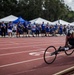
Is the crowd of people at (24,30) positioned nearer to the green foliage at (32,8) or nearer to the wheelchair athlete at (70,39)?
the wheelchair athlete at (70,39)

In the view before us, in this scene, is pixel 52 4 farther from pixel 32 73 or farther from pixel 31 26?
pixel 32 73

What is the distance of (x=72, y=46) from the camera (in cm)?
1086

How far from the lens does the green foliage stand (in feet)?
217

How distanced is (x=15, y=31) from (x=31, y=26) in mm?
3409

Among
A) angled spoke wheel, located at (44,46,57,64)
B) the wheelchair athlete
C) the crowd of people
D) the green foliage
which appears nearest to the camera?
angled spoke wheel, located at (44,46,57,64)

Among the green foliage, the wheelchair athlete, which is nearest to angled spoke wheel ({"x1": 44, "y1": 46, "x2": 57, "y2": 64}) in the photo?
the wheelchair athlete

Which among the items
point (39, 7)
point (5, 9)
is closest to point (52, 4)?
point (39, 7)

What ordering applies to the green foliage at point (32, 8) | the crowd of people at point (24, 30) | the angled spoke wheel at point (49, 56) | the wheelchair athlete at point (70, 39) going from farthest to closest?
the green foliage at point (32, 8)
the crowd of people at point (24, 30)
the wheelchair athlete at point (70, 39)
the angled spoke wheel at point (49, 56)

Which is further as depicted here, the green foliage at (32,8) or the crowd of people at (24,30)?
the green foliage at (32,8)

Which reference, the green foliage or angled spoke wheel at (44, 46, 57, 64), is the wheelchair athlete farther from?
the green foliage

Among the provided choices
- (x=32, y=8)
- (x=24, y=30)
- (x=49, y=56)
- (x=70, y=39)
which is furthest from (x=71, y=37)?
(x=32, y=8)

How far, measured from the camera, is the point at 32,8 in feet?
217

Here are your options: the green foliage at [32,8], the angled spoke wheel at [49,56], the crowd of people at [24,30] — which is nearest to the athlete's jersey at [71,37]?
the angled spoke wheel at [49,56]

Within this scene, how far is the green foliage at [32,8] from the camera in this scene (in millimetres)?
66000
